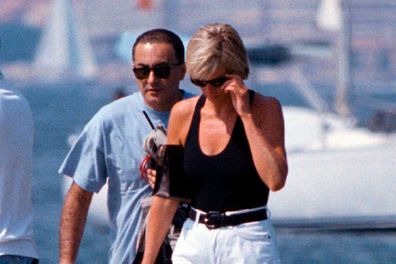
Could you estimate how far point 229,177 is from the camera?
199 inches

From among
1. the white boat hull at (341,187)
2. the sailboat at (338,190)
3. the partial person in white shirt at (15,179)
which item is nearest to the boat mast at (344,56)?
the sailboat at (338,190)

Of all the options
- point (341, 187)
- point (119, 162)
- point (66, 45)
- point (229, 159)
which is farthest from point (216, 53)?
point (66, 45)

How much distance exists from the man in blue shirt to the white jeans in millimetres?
546

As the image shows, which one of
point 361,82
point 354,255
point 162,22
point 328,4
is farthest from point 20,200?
point 361,82

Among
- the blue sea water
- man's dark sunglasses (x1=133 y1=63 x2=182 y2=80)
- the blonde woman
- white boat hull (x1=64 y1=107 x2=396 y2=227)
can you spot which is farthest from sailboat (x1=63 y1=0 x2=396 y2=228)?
the blonde woman

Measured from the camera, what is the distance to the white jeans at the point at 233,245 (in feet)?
16.5

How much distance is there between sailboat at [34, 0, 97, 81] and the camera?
27953 mm

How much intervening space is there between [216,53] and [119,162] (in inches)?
32.1

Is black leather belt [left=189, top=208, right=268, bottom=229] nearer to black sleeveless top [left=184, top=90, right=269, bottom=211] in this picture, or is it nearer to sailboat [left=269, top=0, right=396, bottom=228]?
black sleeveless top [left=184, top=90, right=269, bottom=211]

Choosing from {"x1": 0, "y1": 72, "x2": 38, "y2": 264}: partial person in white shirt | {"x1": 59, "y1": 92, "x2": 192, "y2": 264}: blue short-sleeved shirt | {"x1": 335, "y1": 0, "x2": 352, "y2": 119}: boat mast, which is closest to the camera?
{"x1": 0, "y1": 72, "x2": 38, "y2": 264}: partial person in white shirt

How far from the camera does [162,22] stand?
2855 cm

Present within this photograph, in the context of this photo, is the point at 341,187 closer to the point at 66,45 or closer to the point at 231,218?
the point at 231,218

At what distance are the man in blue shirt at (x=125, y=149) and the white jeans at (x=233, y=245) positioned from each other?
0.55 metres

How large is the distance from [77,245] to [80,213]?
0.12m
